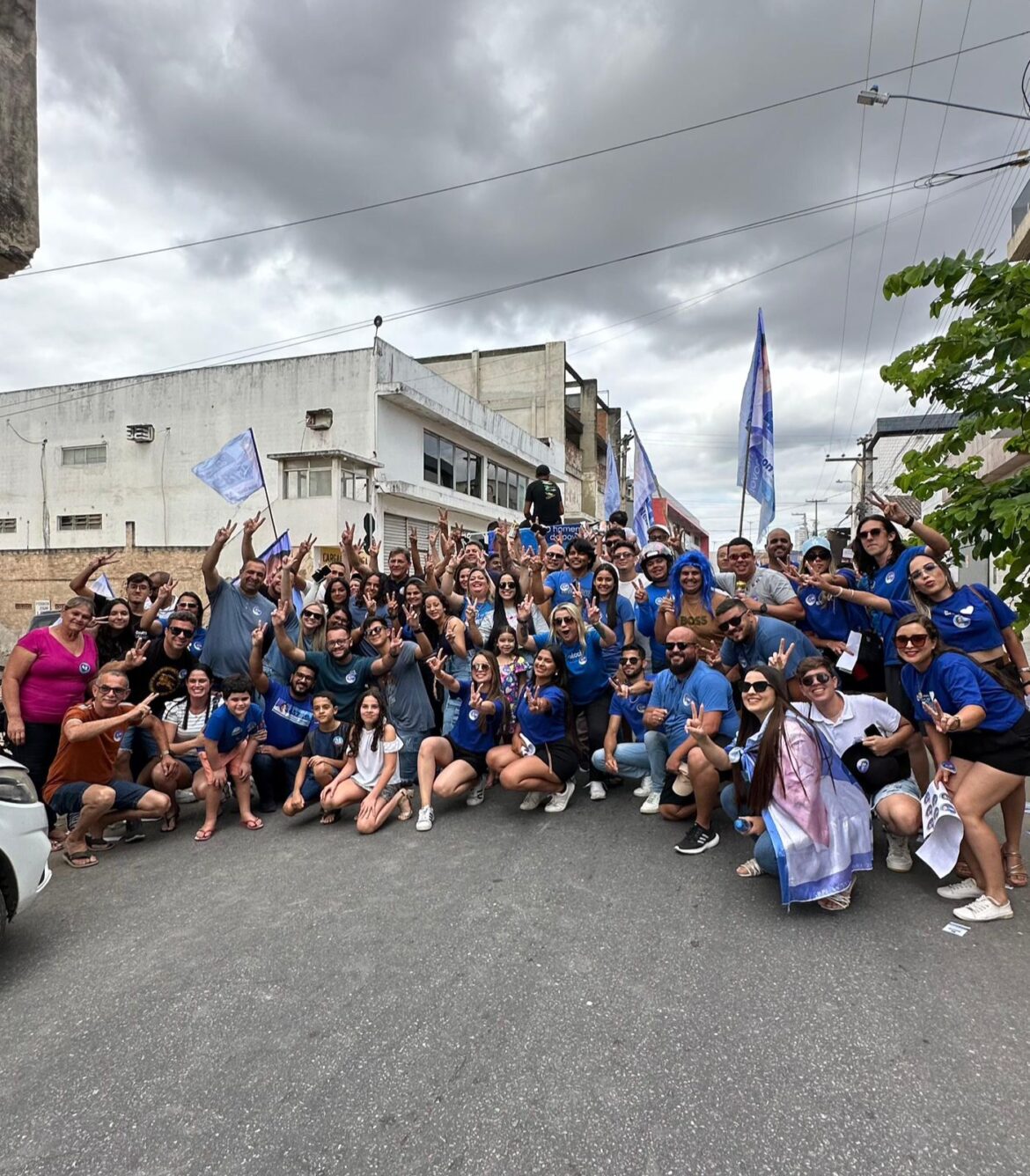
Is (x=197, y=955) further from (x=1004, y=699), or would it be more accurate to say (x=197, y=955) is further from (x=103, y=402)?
(x=103, y=402)

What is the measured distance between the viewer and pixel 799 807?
3754 millimetres

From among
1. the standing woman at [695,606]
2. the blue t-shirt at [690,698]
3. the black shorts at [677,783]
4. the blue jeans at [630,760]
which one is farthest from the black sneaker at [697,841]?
the standing woman at [695,606]

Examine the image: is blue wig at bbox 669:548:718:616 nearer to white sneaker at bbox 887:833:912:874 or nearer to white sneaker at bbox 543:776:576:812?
white sneaker at bbox 543:776:576:812

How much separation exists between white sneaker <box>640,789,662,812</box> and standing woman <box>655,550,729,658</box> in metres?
1.16

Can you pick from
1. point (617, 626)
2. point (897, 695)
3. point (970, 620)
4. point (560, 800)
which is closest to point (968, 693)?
point (970, 620)

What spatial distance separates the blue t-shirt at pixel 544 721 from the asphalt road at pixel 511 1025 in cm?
114

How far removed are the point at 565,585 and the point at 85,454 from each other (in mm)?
23703

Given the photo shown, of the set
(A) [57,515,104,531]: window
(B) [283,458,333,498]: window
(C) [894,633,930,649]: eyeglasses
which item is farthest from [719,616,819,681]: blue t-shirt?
(A) [57,515,104,531]: window

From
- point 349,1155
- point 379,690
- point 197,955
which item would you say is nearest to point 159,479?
point 379,690

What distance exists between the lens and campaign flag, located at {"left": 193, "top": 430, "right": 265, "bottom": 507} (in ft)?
29.1

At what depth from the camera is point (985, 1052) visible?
2643 millimetres

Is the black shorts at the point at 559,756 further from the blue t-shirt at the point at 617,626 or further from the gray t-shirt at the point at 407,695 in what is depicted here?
the gray t-shirt at the point at 407,695

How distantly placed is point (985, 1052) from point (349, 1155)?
93.0 inches

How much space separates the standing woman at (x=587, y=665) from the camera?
230 inches
